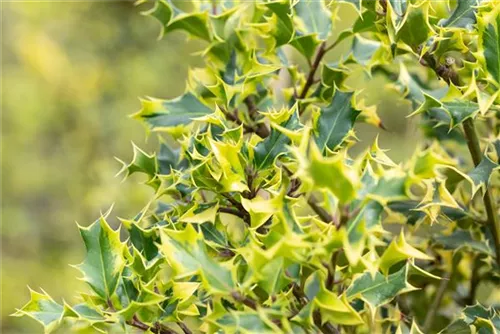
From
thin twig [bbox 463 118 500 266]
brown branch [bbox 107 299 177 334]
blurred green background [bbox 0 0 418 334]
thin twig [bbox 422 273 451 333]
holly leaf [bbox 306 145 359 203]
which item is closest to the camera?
holly leaf [bbox 306 145 359 203]

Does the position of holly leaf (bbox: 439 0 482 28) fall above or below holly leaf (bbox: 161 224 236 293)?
above

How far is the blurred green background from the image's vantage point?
278cm

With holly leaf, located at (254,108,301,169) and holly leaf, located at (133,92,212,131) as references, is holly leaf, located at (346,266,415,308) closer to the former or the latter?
holly leaf, located at (254,108,301,169)

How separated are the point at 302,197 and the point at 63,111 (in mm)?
2604

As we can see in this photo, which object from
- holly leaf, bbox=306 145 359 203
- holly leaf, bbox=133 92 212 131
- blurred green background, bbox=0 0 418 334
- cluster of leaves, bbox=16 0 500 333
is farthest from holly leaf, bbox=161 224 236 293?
blurred green background, bbox=0 0 418 334

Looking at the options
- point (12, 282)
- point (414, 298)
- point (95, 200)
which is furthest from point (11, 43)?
point (414, 298)

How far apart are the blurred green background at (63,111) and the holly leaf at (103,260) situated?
6.62 feet

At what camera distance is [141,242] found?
1.98 ft

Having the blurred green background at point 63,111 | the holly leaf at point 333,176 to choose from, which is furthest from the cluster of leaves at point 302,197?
the blurred green background at point 63,111

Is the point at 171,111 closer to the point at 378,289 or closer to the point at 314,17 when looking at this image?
the point at 314,17

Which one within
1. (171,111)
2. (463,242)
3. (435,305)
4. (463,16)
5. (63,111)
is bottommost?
(63,111)

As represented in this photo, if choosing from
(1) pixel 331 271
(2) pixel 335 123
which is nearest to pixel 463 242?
(2) pixel 335 123

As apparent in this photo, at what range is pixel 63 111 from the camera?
2.96 meters

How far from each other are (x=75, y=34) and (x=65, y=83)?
570 millimetres
